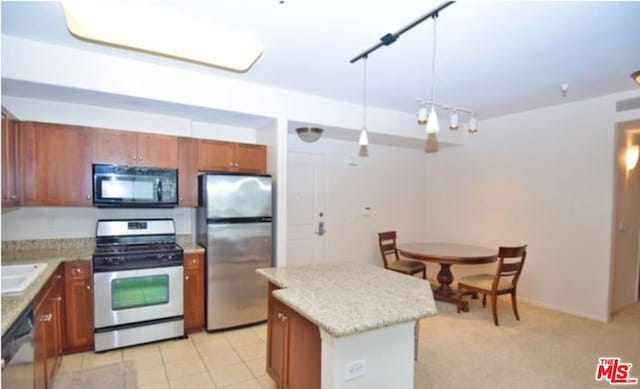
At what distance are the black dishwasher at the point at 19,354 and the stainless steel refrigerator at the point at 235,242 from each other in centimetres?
171

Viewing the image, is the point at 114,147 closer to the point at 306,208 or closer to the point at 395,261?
the point at 306,208

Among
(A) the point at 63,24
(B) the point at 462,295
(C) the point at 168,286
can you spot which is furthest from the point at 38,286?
(B) the point at 462,295

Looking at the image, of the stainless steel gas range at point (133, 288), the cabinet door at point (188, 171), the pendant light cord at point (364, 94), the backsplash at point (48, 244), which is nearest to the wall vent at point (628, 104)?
the pendant light cord at point (364, 94)

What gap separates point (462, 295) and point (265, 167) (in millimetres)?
3111

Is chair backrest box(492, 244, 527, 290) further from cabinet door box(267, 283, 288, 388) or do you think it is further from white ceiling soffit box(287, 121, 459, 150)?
cabinet door box(267, 283, 288, 388)

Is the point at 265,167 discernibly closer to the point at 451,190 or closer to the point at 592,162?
the point at 451,190

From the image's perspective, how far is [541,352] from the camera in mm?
3256

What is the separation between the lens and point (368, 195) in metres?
5.55

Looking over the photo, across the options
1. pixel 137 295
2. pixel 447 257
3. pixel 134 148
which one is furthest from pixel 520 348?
pixel 134 148

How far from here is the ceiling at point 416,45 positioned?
227cm

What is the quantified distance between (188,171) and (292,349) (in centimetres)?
240

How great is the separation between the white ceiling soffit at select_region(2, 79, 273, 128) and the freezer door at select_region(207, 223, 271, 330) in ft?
4.02

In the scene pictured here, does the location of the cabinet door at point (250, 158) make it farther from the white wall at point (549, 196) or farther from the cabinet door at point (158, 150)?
the white wall at point (549, 196)
